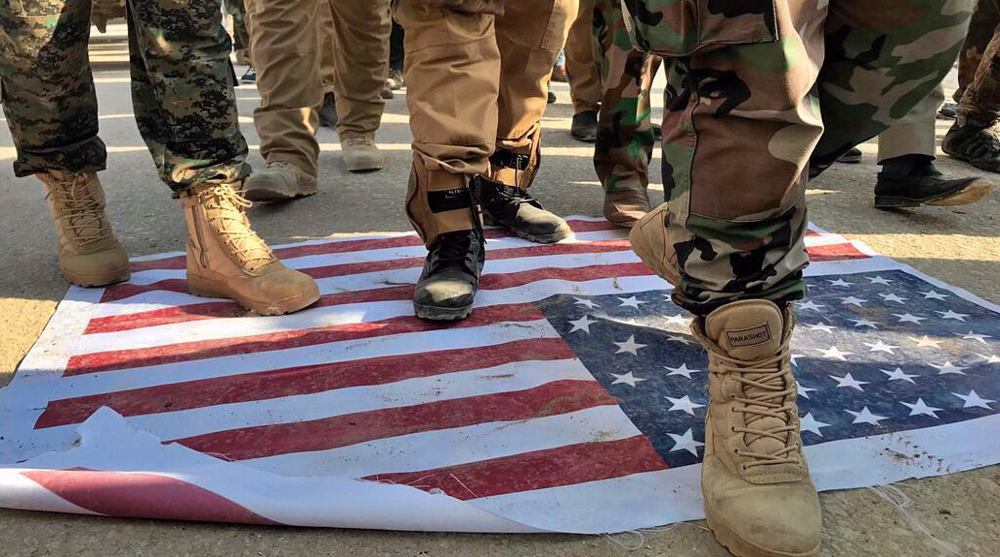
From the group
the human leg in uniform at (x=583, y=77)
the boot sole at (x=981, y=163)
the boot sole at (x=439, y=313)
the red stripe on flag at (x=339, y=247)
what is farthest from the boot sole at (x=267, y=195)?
the boot sole at (x=981, y=163)

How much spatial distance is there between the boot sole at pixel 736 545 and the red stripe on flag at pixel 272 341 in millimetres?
685

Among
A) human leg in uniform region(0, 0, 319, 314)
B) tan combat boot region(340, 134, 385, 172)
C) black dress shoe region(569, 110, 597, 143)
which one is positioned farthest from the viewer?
black dress shoe region(569, 110, 597, 143)

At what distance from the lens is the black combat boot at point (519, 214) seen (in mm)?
2033

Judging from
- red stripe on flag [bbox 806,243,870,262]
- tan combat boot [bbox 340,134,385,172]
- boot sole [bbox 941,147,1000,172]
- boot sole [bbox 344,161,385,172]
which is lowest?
boot sole [bbox 344,161,385,172]

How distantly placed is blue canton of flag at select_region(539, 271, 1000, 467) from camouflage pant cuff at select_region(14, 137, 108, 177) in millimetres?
1138

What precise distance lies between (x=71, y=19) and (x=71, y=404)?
85 cm

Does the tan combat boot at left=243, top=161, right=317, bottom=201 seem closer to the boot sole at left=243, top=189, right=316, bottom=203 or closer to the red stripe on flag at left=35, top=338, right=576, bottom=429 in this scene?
the boot sole at left=243, top=189, right=316, bottom=203

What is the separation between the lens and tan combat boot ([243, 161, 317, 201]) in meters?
2.28

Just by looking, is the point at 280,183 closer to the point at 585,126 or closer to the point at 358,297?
the point at 358,297

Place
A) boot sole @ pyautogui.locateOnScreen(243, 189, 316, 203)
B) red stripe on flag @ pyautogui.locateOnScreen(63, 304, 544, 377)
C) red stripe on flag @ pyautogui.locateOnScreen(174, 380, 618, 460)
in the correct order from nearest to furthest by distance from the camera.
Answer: red stripe on flag @ pyautogui.locateOnScreen(174, 380, 618, 460) → red stripe on flag @ pyautogui.locateOnScreen(63, 304, 544, 377) → boot sole @ pyautogui.locateOnScreen(243, 189, 316, 203)

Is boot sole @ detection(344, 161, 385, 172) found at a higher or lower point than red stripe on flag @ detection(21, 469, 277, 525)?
lower

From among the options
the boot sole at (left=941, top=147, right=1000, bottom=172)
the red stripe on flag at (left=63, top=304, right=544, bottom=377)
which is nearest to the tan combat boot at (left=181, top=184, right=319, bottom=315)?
the red stripe on flag at (left=63, top=304, right=544, bottom=377)

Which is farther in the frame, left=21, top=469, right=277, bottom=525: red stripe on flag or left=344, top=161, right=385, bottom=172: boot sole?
left=344, top=161, right=385, bottom=172: boot sole

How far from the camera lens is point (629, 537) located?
0.97m
